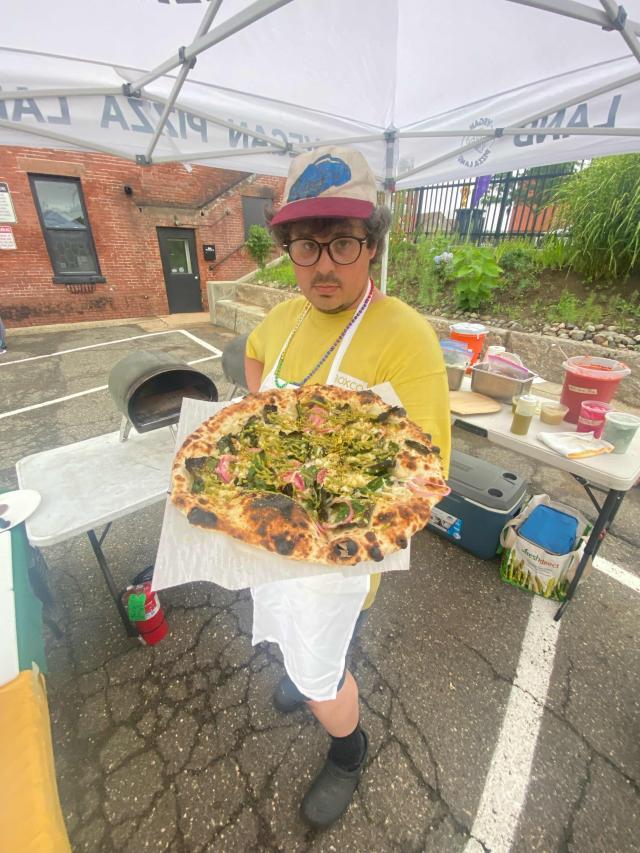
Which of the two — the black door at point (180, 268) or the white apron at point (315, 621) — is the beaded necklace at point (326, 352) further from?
the black door at point (180, 268)

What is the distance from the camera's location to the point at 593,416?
7.71ft

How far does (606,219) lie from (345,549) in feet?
21.1

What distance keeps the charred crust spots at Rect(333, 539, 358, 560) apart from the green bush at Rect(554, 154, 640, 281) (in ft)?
19.7

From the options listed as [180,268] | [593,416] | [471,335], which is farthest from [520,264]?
[180,268]

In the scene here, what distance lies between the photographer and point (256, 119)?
11.2 ft

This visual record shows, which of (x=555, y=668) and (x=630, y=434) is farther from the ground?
(x=630, y=434)

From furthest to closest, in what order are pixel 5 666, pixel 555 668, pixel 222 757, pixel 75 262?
pixel 75 262 → pixel 555 668 → pixel 222 757 → pixel 5 666

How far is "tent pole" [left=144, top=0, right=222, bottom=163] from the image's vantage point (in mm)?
1982

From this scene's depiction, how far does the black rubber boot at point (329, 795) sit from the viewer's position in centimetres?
154

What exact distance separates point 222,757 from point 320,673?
1.01 metres

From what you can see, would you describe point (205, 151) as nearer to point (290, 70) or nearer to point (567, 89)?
point (290, 70)

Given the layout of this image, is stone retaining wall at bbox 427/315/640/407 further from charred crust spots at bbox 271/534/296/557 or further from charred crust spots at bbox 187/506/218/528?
charred crust spots at bbox 187/506/218/528

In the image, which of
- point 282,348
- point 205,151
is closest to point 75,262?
point 205,151

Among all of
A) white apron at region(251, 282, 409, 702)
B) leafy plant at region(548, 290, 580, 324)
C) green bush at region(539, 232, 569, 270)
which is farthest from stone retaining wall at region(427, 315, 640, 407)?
white apron at region(251, 282, 409, 702)
